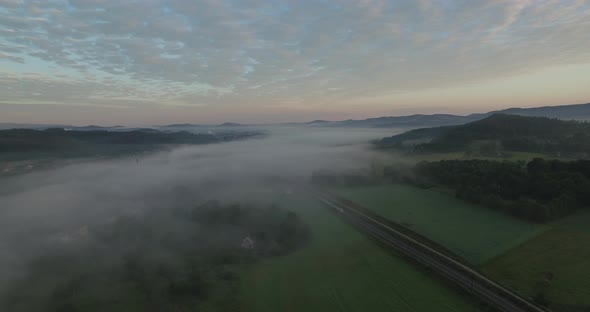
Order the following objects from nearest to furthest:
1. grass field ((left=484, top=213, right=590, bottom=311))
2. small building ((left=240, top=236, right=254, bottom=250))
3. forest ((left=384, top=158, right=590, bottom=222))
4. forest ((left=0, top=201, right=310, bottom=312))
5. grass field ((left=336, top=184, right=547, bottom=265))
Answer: grass field ((left=484, top=213, right=590, bottom=311)) < forest ((left=0, top=201, right=310, bottom=312)) < grass field ((left=336, top=184, right=547, bottom=265)) < small building ((left=240, top=236, right=254, bottom=250)) < forest ((left=384, top=158, right=590, bottom=222))

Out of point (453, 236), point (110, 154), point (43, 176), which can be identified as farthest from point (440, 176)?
point (110, 154)

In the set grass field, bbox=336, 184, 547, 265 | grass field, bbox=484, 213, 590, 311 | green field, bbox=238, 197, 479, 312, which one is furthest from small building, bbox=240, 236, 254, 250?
grass field, bbox=484, 213, 590, 311

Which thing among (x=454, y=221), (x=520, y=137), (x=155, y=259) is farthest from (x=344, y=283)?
(x=520, y=137)

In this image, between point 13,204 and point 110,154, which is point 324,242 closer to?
point 13,204

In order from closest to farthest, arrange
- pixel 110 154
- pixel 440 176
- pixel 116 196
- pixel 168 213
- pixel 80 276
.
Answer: pixel 80 276 → pixel 168 213 → pixel 440 176 → pixel 116 196 → pixel 110 154

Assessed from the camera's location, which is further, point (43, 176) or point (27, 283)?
point (43, 176)

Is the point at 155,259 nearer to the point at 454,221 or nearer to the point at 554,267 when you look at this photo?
the point at 454,221

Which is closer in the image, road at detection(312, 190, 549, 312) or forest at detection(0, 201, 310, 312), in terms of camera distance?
road at detection(312, 190, 549, 312)

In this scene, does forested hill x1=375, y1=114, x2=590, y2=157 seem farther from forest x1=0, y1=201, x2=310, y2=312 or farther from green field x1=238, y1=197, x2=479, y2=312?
forest x1=0, y1=201, x2=310, y2=312
